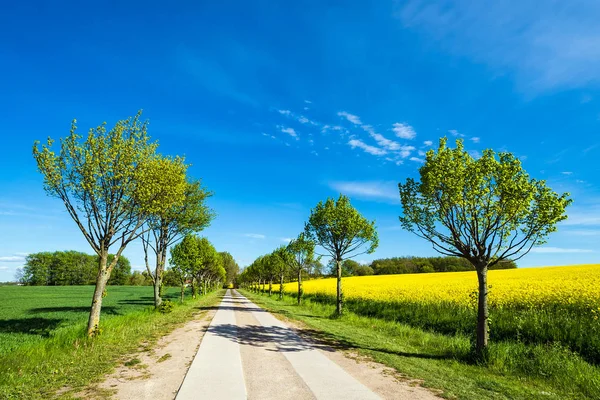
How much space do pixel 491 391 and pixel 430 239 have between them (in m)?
5.50

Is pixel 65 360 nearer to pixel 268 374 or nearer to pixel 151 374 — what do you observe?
pixel 151 374

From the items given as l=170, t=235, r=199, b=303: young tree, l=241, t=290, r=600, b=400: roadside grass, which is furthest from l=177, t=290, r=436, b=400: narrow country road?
l=170, t=235, r=199, b=303: young tree

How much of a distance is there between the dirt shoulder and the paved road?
36cm

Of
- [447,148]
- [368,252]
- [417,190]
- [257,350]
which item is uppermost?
[447,148]

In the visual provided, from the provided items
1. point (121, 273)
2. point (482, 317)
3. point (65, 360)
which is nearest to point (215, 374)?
point (65, 360)

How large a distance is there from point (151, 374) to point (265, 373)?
3.08 m

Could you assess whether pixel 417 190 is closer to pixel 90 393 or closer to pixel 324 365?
pixel 324 365

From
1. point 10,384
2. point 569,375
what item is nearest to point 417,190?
point 569,375

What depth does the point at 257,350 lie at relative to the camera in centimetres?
1116

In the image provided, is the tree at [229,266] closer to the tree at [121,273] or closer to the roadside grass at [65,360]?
the tree at [121,273]

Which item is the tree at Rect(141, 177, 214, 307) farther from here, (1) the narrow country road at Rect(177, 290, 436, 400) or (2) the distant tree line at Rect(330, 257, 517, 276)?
(2) the distant tree line at Rect(330, 257, 517, 276)

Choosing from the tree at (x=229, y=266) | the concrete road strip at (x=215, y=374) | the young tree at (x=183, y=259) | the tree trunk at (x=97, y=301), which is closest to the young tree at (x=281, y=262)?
the young tree at (x=183, y=259)

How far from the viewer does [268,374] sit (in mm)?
8266

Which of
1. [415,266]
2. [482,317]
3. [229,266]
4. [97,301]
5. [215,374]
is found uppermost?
[482,317]
